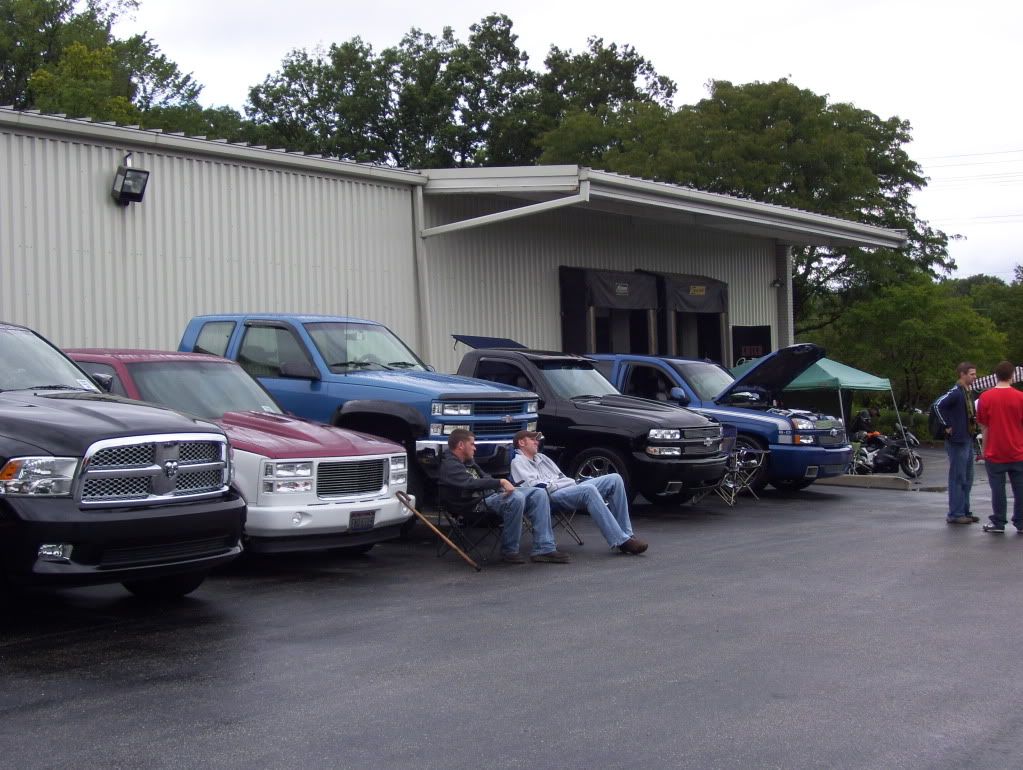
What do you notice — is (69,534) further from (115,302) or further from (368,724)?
(115,302)

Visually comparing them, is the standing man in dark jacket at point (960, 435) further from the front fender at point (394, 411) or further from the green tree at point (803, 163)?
the green tree at point (803, 163)

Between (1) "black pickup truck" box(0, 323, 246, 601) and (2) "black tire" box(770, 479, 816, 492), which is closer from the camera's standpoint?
(1) "black pickup truck" box(0, 323, 246, 601)

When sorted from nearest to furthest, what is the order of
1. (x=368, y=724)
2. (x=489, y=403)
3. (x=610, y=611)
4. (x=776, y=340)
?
(x=368, y=724) → (x=610, y=611) → (x=489, y=403) → (x=776, y=340)

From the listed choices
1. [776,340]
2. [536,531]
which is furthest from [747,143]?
[536,531]

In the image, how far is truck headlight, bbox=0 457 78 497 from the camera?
7.38 m

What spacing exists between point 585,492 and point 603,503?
198 mm

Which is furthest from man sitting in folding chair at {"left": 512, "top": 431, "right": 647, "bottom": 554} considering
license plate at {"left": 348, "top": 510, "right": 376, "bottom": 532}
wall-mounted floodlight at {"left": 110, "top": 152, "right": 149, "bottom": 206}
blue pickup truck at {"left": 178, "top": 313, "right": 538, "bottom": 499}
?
wall-mounted floodlight at {"left": 110, "top": 152, "right": 149, "bottom": 206}

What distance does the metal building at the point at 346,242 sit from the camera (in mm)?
15539

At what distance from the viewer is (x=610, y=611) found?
8.60 metres

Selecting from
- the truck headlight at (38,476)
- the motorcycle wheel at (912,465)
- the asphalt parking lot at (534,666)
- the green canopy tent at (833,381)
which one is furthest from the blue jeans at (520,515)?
the green canopy tent at (833,381)

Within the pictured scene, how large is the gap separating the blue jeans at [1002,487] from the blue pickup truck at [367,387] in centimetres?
494

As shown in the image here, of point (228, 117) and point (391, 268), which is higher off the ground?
point (228, 117)

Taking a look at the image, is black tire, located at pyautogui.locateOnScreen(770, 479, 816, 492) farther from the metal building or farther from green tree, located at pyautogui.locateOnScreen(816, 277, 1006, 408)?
green tree, located at pyautogui.locateOnScreen(816, 277, 1006, 408)

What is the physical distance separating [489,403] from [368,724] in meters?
7.19
